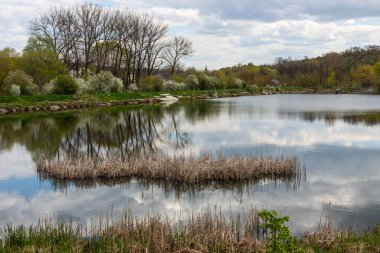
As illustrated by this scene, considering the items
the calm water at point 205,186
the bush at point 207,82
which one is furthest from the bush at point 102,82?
the bush at point 207,82

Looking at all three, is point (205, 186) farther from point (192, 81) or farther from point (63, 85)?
point (192, 81)

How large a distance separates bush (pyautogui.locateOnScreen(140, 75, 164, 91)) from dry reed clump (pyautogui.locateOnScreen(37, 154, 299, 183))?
49.1 metres

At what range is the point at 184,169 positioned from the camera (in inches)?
527

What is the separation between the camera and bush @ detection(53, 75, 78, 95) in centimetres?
4488

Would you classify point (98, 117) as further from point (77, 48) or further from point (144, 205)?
point (77, 48)

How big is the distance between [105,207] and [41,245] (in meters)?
3.57

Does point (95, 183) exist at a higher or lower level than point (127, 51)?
lower

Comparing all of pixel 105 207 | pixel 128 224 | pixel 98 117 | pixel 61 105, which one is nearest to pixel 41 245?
pixel 128 224

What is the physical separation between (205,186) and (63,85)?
118 feet

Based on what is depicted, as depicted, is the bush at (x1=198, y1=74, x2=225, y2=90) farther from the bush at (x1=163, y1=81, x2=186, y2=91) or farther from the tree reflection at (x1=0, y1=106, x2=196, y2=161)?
the tree reflection at (x1=0, y1=106, x2=196, y2=161)

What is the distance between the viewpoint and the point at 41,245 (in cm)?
751

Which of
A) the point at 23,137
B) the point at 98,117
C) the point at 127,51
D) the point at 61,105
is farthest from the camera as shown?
the point at 127,51

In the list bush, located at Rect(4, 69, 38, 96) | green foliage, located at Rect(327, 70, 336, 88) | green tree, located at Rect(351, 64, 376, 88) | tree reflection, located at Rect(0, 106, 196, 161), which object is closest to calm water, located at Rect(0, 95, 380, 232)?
tree reflection, located at Rect(0, 106, 196, 161)

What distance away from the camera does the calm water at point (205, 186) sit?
10.8m
